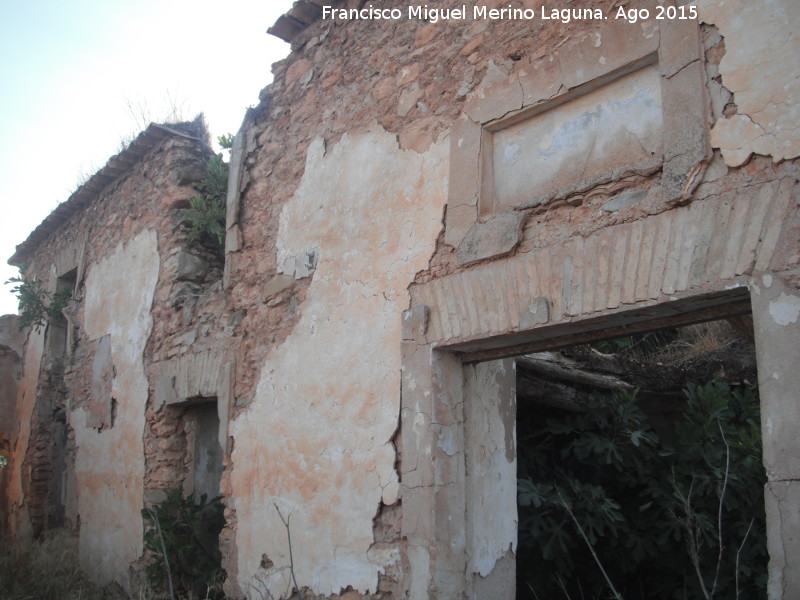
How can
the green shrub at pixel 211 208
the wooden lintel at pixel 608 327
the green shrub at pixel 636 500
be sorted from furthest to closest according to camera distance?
the green shrub at pixel 211 208, the green shrub at pixel 636 500, the wooden lintel at pixel 608 327

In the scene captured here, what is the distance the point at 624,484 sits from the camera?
4.93m

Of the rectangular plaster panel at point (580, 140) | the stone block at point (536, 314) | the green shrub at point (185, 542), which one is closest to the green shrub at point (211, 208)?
the green shrub at point (185, 542)

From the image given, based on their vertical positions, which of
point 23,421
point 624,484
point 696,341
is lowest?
point 624,484

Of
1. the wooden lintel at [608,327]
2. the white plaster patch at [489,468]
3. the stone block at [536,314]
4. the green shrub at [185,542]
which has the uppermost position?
the stone block at [536,314]

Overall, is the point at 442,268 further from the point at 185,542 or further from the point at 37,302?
the point at 37,302

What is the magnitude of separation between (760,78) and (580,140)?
76cm

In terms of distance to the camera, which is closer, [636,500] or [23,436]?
[636,500]

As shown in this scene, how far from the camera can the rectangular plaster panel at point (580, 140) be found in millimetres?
2814

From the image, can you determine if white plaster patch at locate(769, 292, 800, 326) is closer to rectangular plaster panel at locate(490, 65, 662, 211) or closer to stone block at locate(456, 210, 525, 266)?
rectangular plaster panel at locate(490, 65, 662, 211)

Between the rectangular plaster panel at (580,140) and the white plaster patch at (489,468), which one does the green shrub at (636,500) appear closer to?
the white plaster patch at (489,468)

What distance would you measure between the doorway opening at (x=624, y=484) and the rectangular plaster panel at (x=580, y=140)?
1638mm

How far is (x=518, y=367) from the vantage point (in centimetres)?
466

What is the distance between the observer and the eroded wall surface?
18.9ft

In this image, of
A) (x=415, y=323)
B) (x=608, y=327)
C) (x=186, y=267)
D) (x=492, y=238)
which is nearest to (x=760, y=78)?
(x=608, y=327)
